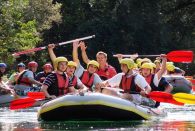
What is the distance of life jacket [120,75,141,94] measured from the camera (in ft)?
48.4

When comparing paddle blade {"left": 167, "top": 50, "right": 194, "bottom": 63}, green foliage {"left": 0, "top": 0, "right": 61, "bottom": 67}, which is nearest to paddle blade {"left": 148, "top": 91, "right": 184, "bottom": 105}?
paddle blade {"left": 167, "top": 50, "right": 194, "bottom": 63}

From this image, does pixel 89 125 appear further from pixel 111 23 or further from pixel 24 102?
pixel 111 23

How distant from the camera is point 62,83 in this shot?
14.5m

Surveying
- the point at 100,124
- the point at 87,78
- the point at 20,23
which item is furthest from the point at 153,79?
the point at 20,23

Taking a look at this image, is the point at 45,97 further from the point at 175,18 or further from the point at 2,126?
the point at 175,18

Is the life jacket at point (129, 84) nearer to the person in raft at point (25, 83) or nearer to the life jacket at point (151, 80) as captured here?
the life jacket at point (151, 80)

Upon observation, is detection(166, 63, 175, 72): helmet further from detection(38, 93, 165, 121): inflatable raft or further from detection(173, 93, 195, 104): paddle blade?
detection(38, 93, 165, 121): inflatable raft

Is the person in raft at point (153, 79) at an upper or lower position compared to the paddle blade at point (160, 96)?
upper

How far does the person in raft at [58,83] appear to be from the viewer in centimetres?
1425

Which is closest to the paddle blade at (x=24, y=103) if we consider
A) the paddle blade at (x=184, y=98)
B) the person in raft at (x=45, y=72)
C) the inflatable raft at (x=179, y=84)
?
the paddle blade at (x=184, y=98)

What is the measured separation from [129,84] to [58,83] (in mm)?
1524

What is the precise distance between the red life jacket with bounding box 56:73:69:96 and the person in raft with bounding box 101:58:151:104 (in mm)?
844

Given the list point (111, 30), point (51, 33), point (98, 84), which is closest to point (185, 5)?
point (111, 30)

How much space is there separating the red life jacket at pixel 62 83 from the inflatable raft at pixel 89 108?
0.73m
